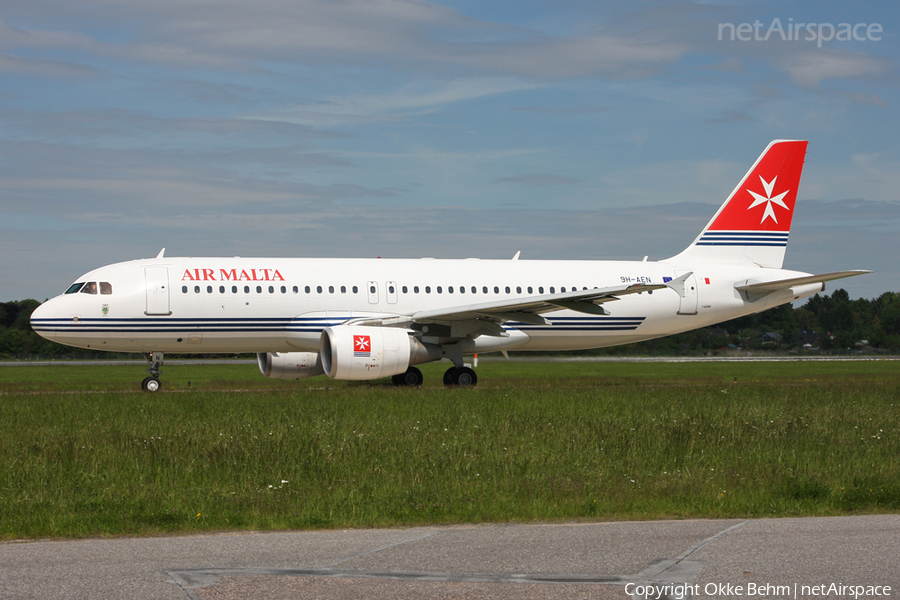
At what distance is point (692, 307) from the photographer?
27.6m

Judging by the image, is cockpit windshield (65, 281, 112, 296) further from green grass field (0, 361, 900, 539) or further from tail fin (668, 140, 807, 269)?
tail fin (668, 140, 807, 269)

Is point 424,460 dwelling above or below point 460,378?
below

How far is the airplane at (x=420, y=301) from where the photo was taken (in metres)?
22.9

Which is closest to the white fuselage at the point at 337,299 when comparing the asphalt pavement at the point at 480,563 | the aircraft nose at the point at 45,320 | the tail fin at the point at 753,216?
the aircraft nose at the point at 45,320

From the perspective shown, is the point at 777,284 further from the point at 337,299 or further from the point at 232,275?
the point at 232,275

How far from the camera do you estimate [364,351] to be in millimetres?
21766

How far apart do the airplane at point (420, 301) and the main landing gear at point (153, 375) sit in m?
0.04

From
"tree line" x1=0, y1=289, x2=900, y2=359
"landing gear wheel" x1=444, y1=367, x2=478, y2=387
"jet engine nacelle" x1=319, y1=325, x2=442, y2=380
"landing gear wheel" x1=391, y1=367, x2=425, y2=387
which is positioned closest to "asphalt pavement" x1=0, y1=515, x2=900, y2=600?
"jet engine nacelle" x1=319, y1=325, x2=442, y2=380

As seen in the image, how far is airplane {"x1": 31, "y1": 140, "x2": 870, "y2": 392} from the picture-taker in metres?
22.9

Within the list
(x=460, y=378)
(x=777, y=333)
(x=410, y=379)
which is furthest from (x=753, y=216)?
(x=777, y=333)

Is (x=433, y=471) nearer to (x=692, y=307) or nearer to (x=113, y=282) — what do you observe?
(x=113, y=282)

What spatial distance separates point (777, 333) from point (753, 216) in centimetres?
6669

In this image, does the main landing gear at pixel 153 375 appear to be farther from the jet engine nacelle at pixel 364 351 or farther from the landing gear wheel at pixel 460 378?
the landing gear wheel at pixel 460 378

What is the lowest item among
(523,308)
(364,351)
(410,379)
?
(410,379)
